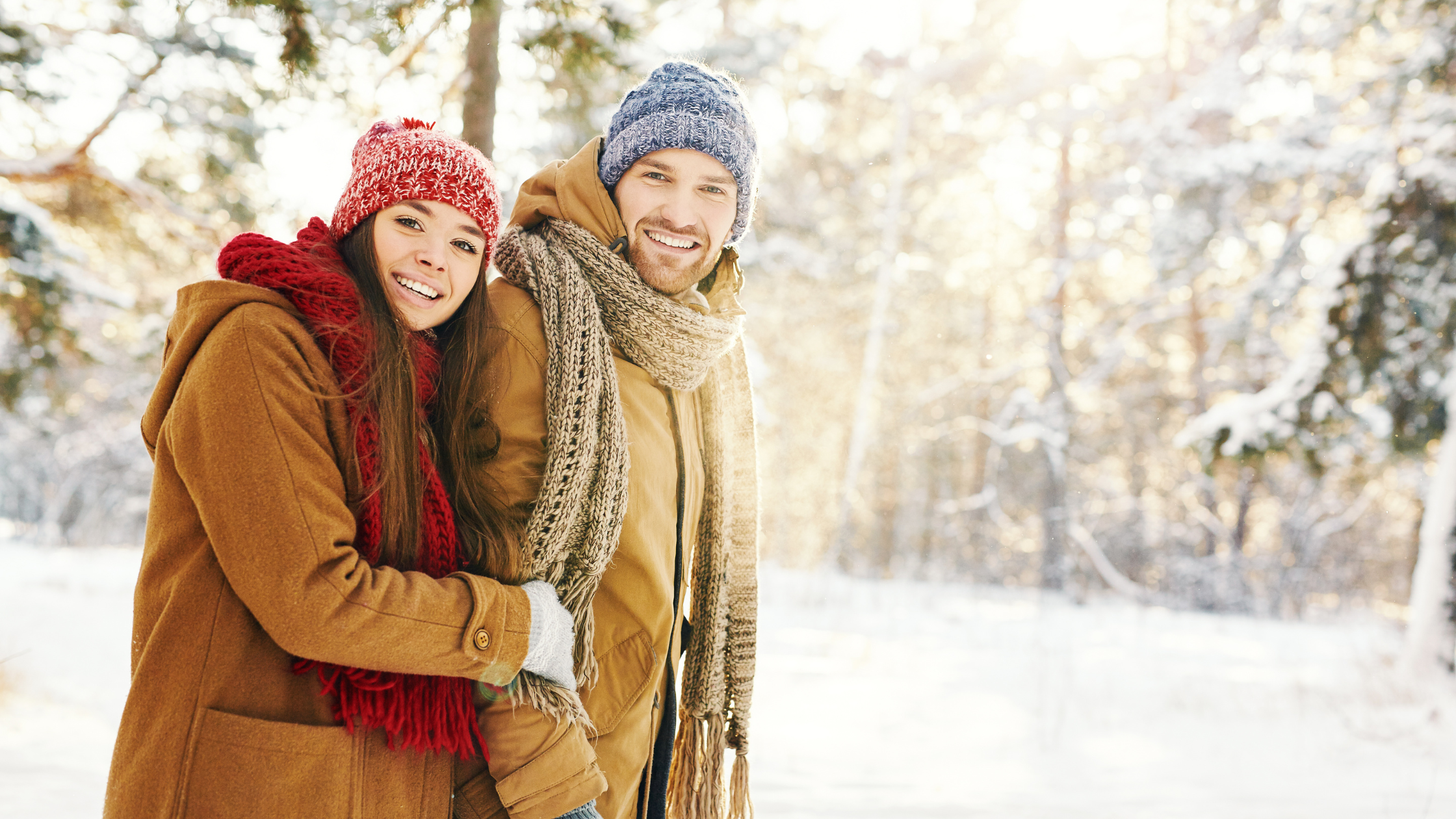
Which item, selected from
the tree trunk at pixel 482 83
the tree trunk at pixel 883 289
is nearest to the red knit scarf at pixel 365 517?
the tree trunk at pixel 482 83

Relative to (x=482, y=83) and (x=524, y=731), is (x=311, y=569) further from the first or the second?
(x=482, y=83)

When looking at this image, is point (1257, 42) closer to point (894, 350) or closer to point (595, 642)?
point (894, 350)

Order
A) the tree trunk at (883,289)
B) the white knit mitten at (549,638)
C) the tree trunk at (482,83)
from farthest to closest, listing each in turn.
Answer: the tree trunk at (883,289), the tree trunk at (482,83), the white knit mitten at (549,638)

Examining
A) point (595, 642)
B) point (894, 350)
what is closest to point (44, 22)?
point (595, 642)

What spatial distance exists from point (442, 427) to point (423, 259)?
33 centimetres

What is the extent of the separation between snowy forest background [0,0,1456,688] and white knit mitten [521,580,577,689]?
2045mm

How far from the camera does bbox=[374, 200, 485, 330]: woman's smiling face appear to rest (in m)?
1.64

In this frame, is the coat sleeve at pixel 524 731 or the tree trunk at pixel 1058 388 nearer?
the coat sleeve at pixel 524 731

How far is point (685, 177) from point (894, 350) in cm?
1763

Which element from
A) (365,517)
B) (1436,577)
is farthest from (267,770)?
(1436,577)

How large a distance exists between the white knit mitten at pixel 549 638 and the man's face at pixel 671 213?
78 cm

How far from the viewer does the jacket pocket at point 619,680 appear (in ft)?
5.76

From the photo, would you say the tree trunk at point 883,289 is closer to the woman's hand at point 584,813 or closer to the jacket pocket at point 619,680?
the jacket pocket at point 619,680

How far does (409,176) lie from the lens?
5.47 feet
